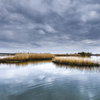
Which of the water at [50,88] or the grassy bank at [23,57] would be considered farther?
the grassy bank at [23,57]

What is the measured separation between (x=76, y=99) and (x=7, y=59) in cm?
2052

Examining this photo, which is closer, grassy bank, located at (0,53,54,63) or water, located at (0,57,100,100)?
water, located at (0,57,100,100)

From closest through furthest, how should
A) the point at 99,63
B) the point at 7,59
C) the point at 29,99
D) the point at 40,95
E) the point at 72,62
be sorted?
the point at 29,99 < the point at 40,95 < the point at 99,63 < the point at 72,62 < the point at 7,59

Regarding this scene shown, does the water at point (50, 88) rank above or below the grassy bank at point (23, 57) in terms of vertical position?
below

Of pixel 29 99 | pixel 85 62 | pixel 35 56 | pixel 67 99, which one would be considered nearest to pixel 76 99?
pixel 67 99

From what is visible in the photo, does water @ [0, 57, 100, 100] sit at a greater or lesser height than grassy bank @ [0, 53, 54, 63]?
lesser

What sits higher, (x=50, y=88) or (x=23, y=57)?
(x=23, y=57)

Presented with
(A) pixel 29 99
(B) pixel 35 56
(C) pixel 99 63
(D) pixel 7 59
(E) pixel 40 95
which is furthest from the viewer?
(B) pixel 35 56

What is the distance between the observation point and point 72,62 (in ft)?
54.2

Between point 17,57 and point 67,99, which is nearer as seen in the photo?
point 67,99

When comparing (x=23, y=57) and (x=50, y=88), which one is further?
(x=23, y=57)

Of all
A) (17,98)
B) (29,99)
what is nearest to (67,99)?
(29,99)

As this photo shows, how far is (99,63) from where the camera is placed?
15.1 meters

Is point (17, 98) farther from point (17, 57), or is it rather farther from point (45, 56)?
point (45, 56)
